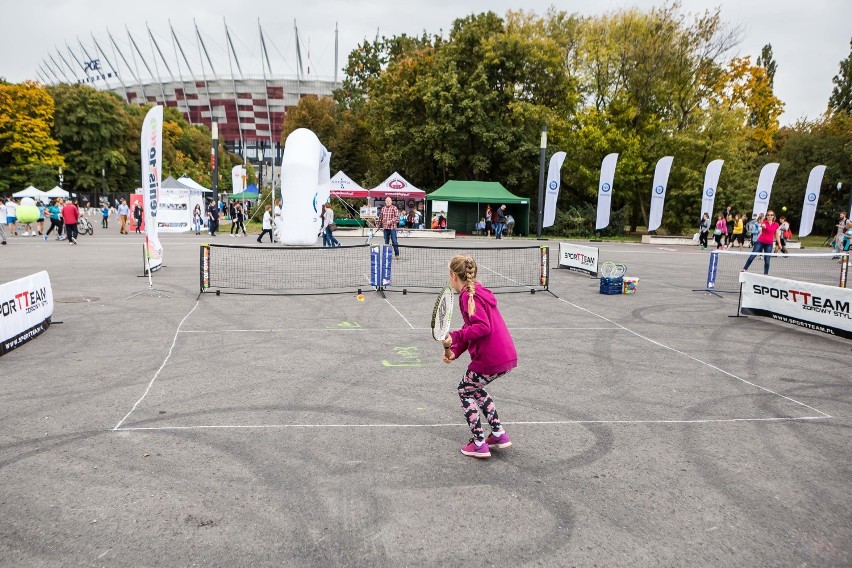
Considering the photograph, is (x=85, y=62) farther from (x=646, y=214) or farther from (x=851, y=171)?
(x=851, y=171)

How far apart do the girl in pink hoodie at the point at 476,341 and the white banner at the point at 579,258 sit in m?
12.2

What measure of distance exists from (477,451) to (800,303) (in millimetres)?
8179

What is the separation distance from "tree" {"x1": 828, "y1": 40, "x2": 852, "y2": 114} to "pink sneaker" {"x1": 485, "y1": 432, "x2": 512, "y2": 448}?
214 ft

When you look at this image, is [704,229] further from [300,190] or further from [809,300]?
[809,300]

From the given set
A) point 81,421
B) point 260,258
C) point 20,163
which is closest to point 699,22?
point 260,258

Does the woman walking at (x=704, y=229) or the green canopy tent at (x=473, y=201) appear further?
the green canopy tent at (x=473, y=201)

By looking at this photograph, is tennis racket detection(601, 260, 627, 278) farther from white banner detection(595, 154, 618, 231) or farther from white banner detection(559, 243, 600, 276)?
white banner detection(595, 154, 618, 231)

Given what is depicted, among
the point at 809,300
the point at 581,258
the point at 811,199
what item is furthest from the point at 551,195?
the point at 809,300

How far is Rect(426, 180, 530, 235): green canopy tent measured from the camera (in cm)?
3622

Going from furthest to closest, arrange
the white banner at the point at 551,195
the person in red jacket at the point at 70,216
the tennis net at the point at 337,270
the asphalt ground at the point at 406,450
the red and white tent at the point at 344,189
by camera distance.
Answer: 1. the red and white tent at the point at 344,189
2. the white banner at the point at 551,195
3. the person in red jacket at the point at 70,216
4. the tennis net at the point at 337,270
5. the asphalt ground at the point at 406,450

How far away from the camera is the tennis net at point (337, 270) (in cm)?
1384

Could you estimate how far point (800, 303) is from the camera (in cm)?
1024

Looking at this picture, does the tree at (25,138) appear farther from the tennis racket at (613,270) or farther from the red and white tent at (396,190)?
the tennis racket at (613,270)

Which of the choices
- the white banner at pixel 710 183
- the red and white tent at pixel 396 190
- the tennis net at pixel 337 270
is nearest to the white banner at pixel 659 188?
the white banner at pixel 710 183
